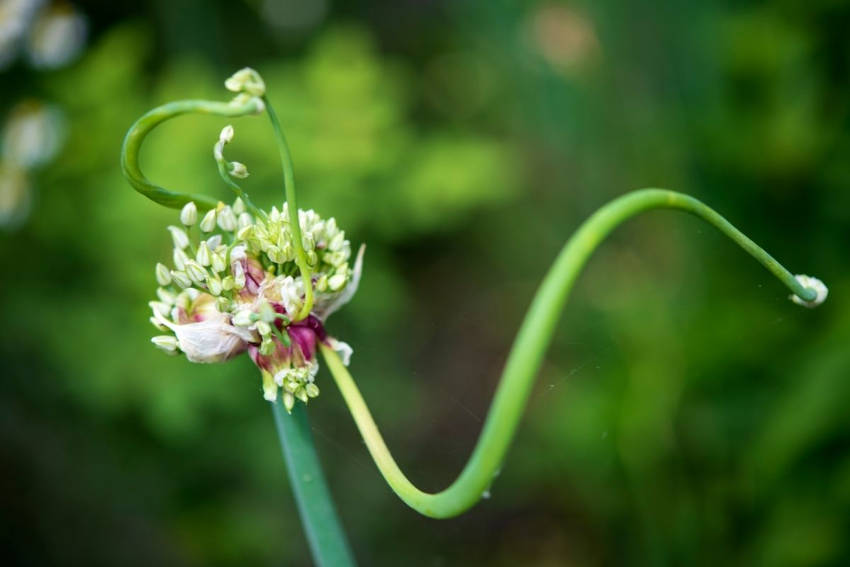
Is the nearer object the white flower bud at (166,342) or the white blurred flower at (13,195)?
the white flower bud at (166,342)

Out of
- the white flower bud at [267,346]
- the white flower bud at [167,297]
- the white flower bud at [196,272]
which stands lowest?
the white flower bud at [267,346]

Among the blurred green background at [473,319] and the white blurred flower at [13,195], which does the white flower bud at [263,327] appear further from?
the white blurred flower at [13,195]

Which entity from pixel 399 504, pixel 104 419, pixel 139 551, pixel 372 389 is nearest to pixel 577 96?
pixel 372 389

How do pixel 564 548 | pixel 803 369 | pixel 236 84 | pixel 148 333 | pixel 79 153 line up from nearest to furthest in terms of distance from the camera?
pixel 236 84 < pixel 803 369 < pixel 148 333 < pixel 79 153 < pixel 564 548

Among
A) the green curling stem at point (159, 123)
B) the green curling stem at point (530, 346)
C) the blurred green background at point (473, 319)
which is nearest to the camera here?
the green curling stem at point (530, 346)

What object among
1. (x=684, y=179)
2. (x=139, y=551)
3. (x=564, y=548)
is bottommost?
(x=564, y=548)

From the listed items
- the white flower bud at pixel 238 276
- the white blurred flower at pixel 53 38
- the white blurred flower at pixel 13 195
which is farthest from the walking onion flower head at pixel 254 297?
the white blurred flower at pixel 53 38

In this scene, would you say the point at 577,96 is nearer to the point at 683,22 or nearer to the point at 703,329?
the point at 683,22
